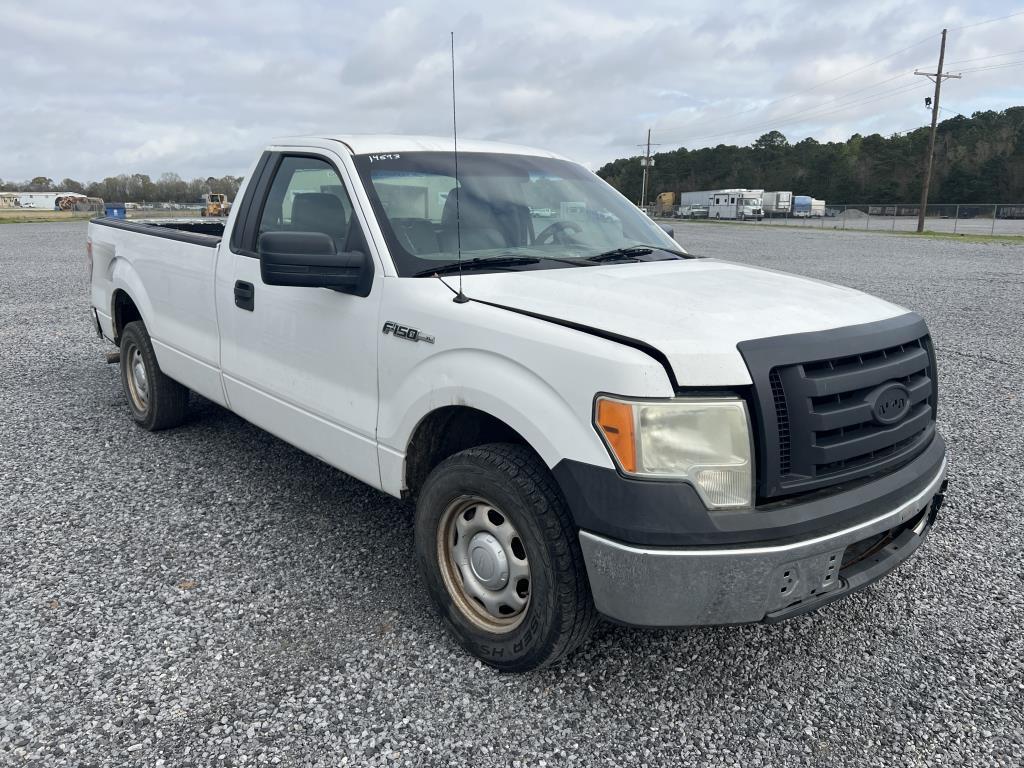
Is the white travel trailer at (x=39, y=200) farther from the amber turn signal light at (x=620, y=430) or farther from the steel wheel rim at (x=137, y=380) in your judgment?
the amber turn signal light at (x=620, y=430)

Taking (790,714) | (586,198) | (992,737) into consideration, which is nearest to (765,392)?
(790,714)

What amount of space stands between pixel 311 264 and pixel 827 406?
76.6 inches

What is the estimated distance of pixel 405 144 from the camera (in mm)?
3861

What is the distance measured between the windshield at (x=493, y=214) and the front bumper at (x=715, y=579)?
1.43 meters

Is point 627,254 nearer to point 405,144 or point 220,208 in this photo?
point 405,144

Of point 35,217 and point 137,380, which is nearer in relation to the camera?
point 137,380

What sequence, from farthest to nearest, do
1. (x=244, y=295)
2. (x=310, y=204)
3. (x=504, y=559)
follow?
(x=244, y=295), (x=310, y=204), (x=504, y=559)

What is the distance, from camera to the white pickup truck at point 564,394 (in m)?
2.36

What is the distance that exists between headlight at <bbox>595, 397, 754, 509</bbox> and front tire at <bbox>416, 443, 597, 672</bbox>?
34 centimetres

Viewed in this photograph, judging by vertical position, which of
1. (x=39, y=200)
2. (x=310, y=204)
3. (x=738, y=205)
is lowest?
(x=310, y=204)

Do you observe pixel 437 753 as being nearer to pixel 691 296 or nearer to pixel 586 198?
pixel 691 296

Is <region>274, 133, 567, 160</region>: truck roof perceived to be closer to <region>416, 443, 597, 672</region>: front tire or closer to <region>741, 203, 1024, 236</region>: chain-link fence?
<region>416, 443, 597, 672</region>: front tire

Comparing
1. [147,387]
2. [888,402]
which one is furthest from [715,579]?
[147,387]

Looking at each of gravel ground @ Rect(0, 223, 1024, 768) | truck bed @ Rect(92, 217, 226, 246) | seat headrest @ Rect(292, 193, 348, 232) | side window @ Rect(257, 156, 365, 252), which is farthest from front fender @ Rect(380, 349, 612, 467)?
truck bed @ Rect(92, 217, 226, 246)
